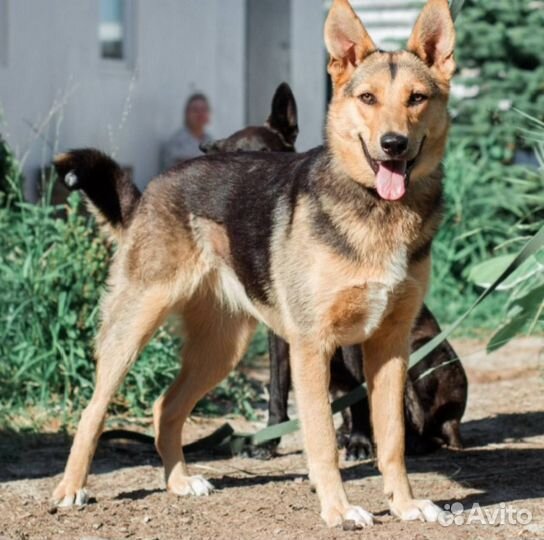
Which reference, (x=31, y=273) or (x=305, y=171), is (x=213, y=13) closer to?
(x=31, y=273)

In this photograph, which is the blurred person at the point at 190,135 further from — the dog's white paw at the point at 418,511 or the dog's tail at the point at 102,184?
the dog's white paw at the point at 418,511

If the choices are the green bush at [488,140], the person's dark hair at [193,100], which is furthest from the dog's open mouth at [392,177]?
the person's dark hair at [193,100]

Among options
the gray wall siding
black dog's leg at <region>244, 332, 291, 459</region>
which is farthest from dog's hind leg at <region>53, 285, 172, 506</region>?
the gray wall siding

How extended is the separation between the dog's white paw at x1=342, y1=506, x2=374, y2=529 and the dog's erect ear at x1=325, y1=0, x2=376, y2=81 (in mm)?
1729

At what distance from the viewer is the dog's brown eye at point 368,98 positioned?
4.88 meters

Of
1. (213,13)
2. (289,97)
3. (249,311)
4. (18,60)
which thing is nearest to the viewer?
(249,311)

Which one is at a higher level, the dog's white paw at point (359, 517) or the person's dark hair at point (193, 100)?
the person's dark hair at point (193, 100)

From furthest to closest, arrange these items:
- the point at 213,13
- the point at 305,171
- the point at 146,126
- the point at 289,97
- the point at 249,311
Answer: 1. the point at 213,13
2. the point at 146,126
3. the point at 289,97
4. the point at 249,311
5. the point at 305,171

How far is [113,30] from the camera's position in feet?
47.5

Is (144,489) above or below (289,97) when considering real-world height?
below

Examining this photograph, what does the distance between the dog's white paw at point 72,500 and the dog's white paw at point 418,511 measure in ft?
4.38

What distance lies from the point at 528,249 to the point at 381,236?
1.89 ft

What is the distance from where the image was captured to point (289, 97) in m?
7.26

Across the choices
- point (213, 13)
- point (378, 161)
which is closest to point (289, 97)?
point (378, 161)
